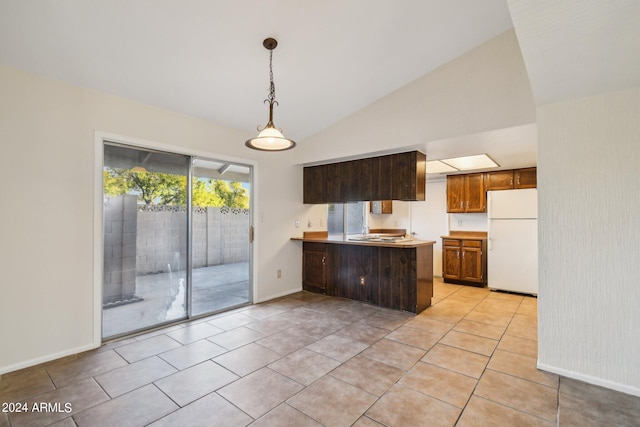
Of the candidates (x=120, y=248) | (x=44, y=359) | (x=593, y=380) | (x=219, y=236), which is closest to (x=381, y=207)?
(x=219, y=236)

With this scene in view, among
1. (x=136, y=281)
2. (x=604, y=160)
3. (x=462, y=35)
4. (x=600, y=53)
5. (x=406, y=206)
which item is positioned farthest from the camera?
(x=406, y=206)

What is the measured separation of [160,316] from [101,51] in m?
2.82

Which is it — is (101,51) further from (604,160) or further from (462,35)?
(604,160)

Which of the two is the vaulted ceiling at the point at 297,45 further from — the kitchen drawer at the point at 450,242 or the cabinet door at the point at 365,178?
the kitchen drawer at the point at 450,242

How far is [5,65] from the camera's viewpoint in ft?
7.95

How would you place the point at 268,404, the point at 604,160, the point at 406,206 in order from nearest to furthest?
the point at 268,404 < the point at 604,160 < the point at 406,206

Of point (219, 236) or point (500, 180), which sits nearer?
point (219, 236)

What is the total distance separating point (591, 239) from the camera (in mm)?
2309

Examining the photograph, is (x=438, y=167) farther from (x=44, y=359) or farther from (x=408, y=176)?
(x=44, y=359)

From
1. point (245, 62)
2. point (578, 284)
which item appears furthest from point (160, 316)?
point (578, 284)

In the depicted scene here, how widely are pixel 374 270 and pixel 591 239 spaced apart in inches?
97.7

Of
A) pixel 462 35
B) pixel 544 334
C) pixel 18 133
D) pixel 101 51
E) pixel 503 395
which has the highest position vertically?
pixel 462 35

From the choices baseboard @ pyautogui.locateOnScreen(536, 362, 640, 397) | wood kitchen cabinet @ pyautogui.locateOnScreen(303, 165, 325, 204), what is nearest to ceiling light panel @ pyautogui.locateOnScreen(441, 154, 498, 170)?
wood kitchen cabinet @ pyautogui.locateOnScreen(303, 165, 325, 204)

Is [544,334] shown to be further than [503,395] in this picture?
Yes
